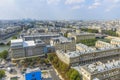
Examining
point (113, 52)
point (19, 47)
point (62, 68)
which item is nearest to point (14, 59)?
point (19, 47)

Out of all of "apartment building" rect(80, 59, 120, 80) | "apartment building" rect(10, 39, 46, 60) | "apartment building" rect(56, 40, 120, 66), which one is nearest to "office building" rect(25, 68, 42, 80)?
"apartment building" rect(56, 40, 120, 66)

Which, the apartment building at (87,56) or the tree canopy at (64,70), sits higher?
the apartment building at (87,56)

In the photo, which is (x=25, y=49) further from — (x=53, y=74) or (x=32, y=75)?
(x=32, y=75)

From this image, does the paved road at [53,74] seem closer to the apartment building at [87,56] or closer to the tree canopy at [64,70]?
the tree canopy at [64,70]

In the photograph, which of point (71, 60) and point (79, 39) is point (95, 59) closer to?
point (71, 60)

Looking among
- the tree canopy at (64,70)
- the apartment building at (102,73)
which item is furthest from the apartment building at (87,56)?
the apartment building at (102,73)

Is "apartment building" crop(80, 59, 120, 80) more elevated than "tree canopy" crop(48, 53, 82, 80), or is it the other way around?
"apartment building" crop(80, 59, 120, 80)

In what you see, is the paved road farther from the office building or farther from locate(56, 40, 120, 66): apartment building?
locate(56, 40, 120, 66): apartment building

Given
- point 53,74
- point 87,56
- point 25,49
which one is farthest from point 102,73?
point 25,49
